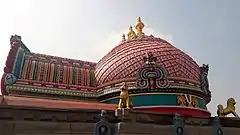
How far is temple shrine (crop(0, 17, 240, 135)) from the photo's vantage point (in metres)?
10.3

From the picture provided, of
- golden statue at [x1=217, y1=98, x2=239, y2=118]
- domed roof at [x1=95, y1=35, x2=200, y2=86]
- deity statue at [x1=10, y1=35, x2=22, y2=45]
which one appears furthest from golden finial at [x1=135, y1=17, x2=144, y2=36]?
golden statue at [x1=217, y1=98, x2=239, y2=118]

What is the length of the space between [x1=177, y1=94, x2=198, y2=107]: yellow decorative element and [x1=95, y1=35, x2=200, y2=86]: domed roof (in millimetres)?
1077

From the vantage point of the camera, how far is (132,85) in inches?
594

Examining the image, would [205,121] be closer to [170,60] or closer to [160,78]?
[160,78]

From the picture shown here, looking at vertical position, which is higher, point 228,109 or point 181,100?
point 181,100

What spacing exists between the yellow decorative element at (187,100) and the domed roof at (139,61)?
108 centimetres

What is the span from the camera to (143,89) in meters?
14.7

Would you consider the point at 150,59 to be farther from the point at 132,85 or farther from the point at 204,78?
the point at 204,78

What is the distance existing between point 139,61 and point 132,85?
1626mm

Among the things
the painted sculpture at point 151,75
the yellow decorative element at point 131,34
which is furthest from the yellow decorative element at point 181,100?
the yellow decorative element at point 131,34

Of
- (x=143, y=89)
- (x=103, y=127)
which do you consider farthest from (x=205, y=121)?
(x=143, y=89)

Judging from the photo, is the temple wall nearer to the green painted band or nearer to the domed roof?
the green painted band

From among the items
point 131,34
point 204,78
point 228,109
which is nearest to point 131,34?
point 131,34

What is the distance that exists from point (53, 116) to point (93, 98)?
23.5 feet
